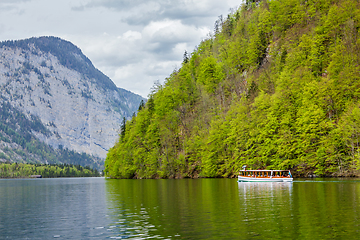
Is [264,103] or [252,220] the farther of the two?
[264,103]

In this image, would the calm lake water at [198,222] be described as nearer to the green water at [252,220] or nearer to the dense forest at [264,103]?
the green water at [252,220]

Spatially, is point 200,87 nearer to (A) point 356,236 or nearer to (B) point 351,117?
(B) point 351,117

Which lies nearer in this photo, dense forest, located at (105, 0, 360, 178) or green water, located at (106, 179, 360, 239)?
green water, located at (106, 179, 360, 239)

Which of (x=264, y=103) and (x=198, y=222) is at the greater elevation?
(x=264, y=103)

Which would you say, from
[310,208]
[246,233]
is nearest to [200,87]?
[310,208]

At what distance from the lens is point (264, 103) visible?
95375 mm

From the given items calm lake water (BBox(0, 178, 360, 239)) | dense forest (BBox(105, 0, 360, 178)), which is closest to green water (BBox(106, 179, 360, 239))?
calm lake water (BBox(0, 178, 360, 239))

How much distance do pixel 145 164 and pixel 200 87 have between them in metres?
38.6

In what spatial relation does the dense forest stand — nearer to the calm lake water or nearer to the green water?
the green water

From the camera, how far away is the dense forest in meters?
81.0

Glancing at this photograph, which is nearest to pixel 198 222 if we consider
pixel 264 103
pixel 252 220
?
pixel 252 220

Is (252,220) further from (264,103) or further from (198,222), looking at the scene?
(264,103)

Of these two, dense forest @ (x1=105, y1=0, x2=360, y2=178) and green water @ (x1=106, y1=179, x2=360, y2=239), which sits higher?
dense forest @ (x1=105, y1=0, x2=360, y2=178)

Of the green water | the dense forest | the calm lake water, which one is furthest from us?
the dense forest
